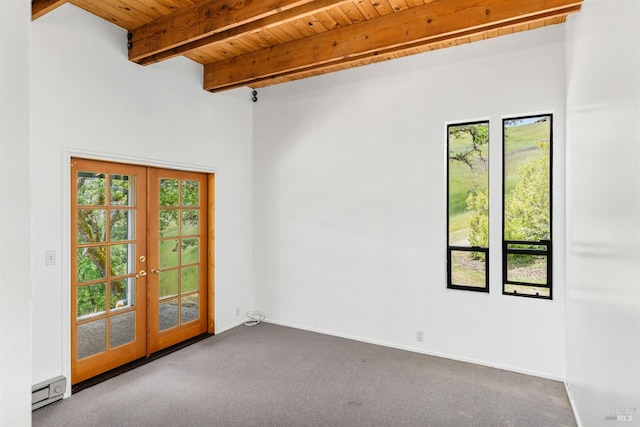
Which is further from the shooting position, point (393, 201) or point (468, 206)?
point (393, 201)

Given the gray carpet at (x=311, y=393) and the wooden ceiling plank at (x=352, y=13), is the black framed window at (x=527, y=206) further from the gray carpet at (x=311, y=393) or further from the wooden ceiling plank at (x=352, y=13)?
the wooden ceiling plank at (x=352, y=13)

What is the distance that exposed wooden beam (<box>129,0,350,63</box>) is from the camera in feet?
9.02

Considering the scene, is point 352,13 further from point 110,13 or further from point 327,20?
point 110,13

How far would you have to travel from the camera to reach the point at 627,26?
5.08 ft

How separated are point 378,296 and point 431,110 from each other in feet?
7.09

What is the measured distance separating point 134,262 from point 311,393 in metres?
2.21

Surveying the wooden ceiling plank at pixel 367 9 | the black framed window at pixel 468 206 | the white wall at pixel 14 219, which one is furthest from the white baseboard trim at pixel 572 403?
the wooden ceiling plank at pixel 367 9

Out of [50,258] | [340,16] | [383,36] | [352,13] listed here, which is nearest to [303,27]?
[340,16]

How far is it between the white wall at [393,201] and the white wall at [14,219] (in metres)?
3.63

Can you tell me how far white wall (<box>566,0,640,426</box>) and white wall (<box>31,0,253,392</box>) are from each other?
→ 369cm

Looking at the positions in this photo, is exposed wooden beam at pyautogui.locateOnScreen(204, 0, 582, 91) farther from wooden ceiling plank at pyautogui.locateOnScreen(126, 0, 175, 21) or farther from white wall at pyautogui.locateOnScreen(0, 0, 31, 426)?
white wall at pyautogui.locateOnScreen(0, 0, 31, 426)

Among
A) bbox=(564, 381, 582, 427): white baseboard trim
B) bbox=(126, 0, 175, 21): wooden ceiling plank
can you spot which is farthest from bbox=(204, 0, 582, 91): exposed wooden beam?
bbox=(564, 381, 582, 427): white baseboard trim

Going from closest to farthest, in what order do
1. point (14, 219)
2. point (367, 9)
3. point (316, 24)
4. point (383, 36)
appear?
1. point (14, 219)
2. point (367, 9)
3. point (383, 36)
4. point (316, 24)

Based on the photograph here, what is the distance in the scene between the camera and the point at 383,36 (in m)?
3.28
